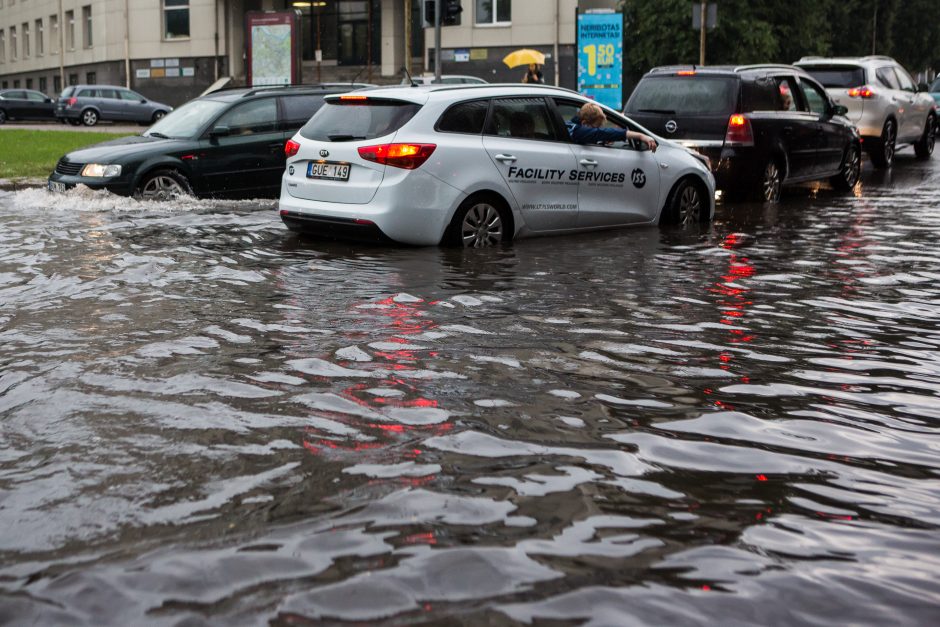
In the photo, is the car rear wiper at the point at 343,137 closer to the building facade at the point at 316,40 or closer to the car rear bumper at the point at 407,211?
the car rear bumper at the point at 407,211

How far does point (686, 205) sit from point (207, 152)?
19.3ft

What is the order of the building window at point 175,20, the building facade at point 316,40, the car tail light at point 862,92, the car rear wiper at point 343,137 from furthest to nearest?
1. the building window at point 175,20
2. the building facade at point 316,40
3. the car tail light at point 862,92
4. the car rear wiper at point 343,137

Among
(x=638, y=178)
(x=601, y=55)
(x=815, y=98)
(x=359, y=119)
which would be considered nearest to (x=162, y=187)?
(x=359, y=119)

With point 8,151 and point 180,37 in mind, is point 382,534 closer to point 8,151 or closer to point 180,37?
point 8,151

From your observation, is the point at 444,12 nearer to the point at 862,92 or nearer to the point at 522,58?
the point at 862,92

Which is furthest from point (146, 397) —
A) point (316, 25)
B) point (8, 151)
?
point (316, 25)

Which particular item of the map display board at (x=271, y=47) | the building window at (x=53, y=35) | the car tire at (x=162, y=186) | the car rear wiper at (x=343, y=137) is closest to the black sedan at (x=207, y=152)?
the car tire at (x=162, y=186)

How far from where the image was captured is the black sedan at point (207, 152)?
14.7m

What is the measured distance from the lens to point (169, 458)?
4.42m

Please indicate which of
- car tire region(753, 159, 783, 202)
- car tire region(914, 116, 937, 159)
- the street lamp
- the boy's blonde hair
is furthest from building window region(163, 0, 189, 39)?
the boy's blonde hair

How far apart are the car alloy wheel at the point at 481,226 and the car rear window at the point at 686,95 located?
15.6 ft

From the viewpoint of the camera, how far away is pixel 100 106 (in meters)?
45.5

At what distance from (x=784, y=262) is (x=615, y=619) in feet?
24.7

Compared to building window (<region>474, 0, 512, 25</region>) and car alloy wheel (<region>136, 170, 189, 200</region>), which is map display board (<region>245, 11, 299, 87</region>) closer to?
building window (<region>474, 0, 512, 25</region>)
